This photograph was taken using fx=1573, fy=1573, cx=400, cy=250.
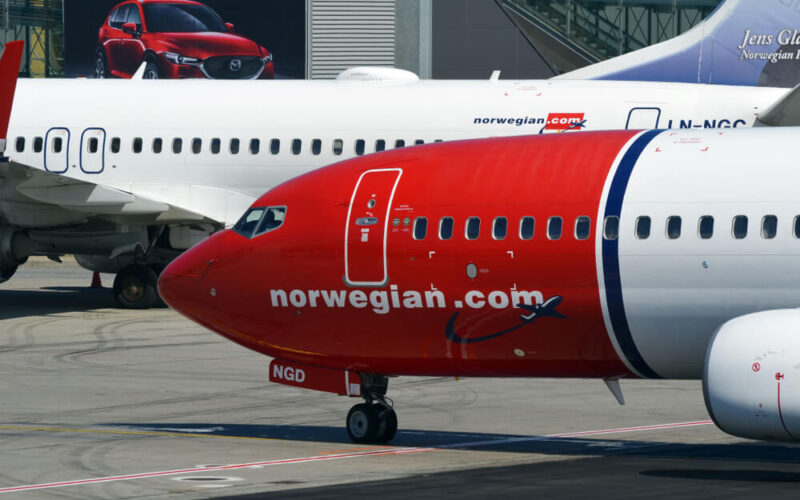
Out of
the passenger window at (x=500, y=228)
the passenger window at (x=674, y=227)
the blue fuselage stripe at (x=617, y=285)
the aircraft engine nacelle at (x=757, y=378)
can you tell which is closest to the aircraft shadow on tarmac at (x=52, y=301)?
the passenger window at (x=500, y=228)

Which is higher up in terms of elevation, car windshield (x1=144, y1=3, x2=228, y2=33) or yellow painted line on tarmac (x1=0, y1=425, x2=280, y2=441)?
car windshield (x1=144, y1=3, x2=228, y2=33)

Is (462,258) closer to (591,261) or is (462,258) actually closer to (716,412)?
(591,261)

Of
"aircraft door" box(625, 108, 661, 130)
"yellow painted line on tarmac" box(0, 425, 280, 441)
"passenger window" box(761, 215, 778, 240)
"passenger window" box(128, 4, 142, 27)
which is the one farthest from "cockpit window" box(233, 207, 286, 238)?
"passenger window" box(128, 4, 142, 27)

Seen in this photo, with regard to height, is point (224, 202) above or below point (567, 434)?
above

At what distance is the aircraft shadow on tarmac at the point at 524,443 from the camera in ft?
57.9

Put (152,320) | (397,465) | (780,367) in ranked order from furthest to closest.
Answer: (152,320)
(397,465)
(780,367)

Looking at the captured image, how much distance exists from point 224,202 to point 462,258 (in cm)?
1831

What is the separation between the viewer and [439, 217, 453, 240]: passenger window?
17.6 meters

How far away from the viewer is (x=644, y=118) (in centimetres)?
3216

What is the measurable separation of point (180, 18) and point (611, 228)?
143ft

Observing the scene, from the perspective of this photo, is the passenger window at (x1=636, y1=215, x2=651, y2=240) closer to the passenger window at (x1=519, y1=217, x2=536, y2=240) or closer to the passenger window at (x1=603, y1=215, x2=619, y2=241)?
the passenger window at (x1=603, y1=215, x2=619, y2=241)

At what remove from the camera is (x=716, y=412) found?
1517cm

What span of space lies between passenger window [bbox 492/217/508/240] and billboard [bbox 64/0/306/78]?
139 ft

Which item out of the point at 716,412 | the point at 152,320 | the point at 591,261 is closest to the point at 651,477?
the point at 716,412
